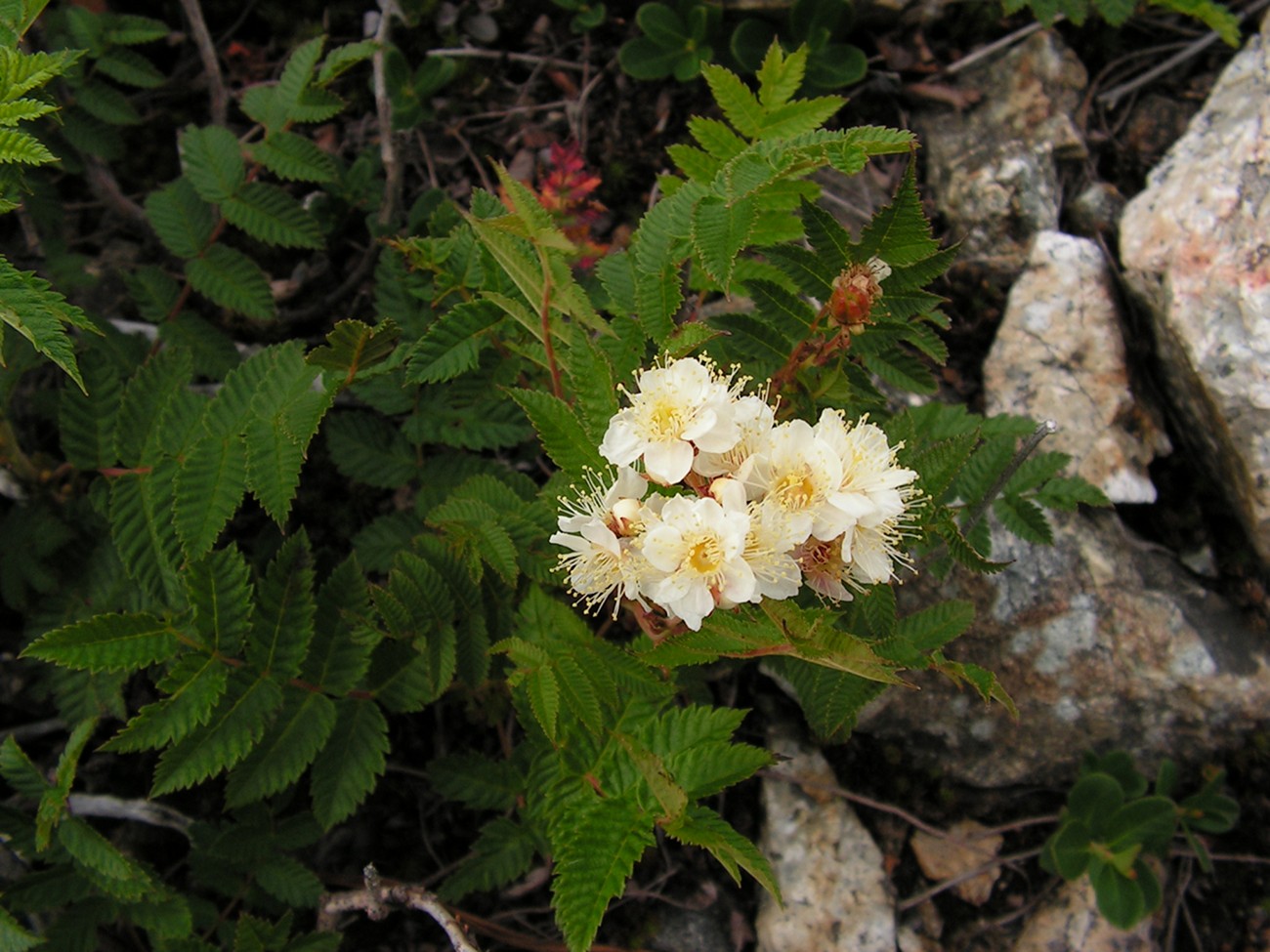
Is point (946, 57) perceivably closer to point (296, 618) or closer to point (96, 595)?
point (296, 618)

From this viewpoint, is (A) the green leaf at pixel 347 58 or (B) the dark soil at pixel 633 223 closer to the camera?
(A) the green leaf at pixel 347 58

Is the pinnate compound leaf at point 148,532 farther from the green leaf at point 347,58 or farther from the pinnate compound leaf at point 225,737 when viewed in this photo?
the green leaf at point 347,58

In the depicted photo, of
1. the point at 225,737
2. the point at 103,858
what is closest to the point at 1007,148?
the point at 225,737

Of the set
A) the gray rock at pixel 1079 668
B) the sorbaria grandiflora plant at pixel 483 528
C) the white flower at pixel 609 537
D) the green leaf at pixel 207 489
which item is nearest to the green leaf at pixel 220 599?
the sorbaria grandiflora plant at pixel 483 528

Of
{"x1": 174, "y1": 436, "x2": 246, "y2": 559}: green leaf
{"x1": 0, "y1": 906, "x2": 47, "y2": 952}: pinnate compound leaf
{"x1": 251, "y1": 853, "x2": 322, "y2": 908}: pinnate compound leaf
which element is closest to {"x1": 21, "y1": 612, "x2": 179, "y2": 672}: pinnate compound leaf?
{"x1": 174, "y1": 436, "x2": 246, "y2": 559}: green leaf

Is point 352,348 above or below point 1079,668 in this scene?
above

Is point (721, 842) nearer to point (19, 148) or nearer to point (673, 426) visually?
point (673, 426)
